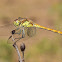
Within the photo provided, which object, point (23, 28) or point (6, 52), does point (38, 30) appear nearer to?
point (23, 28)

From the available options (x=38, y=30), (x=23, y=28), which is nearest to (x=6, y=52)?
(x=38, y=30)

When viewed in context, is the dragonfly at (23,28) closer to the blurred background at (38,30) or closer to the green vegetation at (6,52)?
the blurred background at (38,30)

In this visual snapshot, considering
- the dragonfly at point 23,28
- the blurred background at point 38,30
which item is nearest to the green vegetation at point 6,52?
the blurred background at point 38,30

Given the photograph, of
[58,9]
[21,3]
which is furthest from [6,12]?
[58,9]

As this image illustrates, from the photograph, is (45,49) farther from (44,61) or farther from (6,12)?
(6,12)

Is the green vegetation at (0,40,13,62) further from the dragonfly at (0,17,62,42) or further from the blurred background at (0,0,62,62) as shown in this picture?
the dragonfly at (0,17,62,42)

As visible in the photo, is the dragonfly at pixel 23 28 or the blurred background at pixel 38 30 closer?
the dragonfly at pixel 23 28

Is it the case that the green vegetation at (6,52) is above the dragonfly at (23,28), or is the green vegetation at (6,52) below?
below

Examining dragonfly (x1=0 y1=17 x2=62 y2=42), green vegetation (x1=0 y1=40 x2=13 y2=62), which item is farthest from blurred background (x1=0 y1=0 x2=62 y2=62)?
dragonfly (x1=0 y1=17 x2=62 y2=42)
